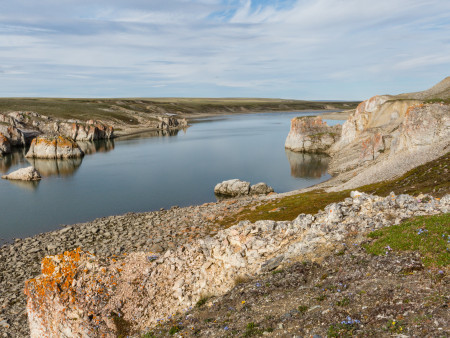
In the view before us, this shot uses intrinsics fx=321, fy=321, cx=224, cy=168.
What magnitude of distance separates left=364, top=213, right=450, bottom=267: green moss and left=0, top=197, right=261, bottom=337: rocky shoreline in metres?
23.3

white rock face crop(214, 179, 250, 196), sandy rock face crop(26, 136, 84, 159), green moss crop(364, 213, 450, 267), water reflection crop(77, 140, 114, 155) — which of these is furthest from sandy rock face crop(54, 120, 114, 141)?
green moss crop(364, 213, 450, 267)

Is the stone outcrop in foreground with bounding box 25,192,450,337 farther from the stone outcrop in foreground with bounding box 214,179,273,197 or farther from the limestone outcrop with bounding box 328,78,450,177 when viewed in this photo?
the stone outcrop in foreground with bounding box 214,179,273,197

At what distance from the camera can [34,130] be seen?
15638cm

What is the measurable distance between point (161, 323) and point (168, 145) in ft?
413

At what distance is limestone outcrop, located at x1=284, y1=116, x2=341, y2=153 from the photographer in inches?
4606

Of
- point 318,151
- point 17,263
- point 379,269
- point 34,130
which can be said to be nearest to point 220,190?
point 17,263

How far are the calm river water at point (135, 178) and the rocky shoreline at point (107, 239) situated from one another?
6.25 m

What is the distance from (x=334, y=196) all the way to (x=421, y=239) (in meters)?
34.9

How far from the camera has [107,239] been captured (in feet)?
138

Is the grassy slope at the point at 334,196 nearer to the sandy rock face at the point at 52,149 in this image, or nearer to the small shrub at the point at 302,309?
the small shrub at the point at 302,309

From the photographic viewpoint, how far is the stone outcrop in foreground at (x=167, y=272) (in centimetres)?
1817

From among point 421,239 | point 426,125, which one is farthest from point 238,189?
point 421,239

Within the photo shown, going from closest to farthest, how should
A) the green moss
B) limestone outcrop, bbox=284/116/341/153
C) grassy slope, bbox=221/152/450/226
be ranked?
the green moss, grassy slope, bbox=221/152/450/226, limestone outcrop, bbox=284/116/341/153

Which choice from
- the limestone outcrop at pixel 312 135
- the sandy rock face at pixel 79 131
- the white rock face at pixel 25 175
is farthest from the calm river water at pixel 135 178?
the sandy rock face at pixel 79 131
